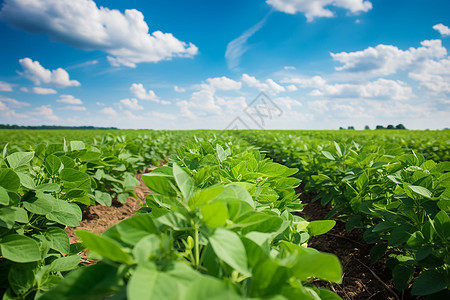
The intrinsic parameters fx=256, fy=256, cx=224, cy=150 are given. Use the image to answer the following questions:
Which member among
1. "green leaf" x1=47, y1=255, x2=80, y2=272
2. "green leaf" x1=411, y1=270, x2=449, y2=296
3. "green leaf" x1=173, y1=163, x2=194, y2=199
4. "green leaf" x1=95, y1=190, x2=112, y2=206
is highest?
"green leaf" x1=173, y1=163, x2=194, y2=199

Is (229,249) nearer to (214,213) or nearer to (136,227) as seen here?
(214,213)

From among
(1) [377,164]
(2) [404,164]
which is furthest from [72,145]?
(2) [404,164]

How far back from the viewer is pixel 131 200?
18.2 feet

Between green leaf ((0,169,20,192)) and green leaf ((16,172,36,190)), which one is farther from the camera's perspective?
green leaf ((16,172,36,190))

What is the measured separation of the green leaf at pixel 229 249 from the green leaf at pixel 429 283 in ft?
4.48

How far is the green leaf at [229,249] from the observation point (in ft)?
2.22

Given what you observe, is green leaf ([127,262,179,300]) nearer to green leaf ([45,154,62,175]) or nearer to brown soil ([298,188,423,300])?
brown soil ([298,188,423,300])

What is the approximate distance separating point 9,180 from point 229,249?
1.22 m

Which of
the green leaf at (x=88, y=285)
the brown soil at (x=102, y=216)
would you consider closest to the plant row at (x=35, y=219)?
the green leaf at (x=88, y=285)

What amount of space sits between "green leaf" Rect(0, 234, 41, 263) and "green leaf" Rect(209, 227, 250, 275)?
0.97m

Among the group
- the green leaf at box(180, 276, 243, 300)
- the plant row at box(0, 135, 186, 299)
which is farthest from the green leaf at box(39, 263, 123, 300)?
the plant row at box(0, 135, 186, 299)

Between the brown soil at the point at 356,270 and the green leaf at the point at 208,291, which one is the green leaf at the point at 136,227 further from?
the brown soil at the point at 356,270

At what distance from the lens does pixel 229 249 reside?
2.31ft

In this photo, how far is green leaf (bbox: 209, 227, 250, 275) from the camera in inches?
26.6
